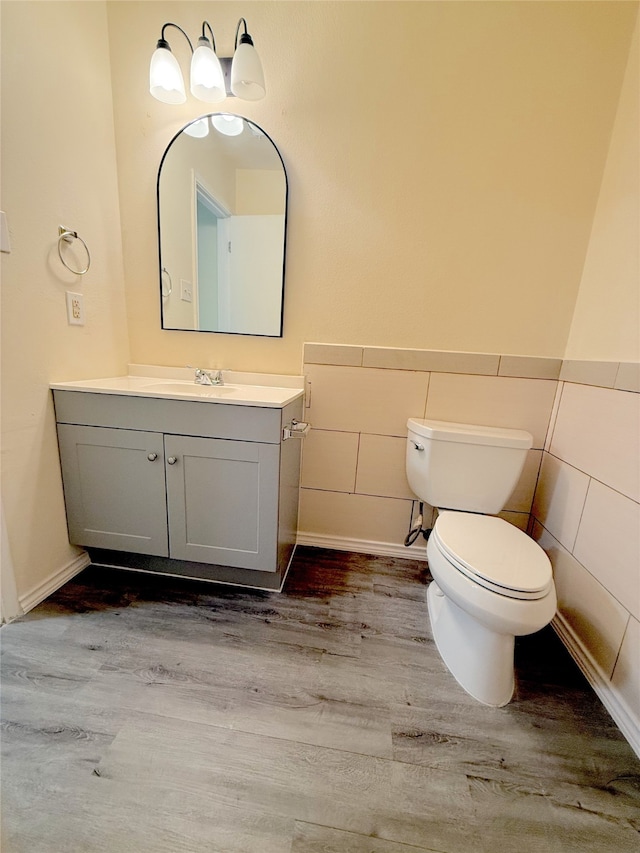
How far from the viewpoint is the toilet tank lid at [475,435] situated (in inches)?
52.9

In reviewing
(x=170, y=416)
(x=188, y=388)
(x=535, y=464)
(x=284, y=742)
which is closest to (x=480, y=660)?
(x=284, y=742)

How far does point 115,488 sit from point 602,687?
1858 mm

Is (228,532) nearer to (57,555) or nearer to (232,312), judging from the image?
(57,555)

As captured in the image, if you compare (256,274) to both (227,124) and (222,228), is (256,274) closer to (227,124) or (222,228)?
(222,228)

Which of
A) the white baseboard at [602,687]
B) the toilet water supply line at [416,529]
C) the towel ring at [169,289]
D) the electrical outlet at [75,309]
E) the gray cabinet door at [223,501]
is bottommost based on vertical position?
the white baseboard at [602,687]

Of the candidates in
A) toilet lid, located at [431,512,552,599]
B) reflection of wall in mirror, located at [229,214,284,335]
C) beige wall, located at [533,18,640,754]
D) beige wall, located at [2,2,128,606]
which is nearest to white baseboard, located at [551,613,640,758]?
beige wall, located at [533,18,640,754]

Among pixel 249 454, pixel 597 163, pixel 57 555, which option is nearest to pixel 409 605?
pixel 249 454

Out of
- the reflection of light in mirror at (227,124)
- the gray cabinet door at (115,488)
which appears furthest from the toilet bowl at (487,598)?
the reflection of light in mirror at (227,124)

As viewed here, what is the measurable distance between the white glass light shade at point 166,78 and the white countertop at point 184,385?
1.11 m

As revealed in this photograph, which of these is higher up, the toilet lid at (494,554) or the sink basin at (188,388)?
the sink basin at (188,388)

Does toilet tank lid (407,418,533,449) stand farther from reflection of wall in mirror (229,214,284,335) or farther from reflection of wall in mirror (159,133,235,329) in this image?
reflection of wall in mirror (159,133,235,329)

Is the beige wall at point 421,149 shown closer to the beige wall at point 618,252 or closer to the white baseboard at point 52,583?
the beige wall at point 618,252

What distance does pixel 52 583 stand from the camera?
4.55 ft

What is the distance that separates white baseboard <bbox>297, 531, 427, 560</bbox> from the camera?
1.76m
